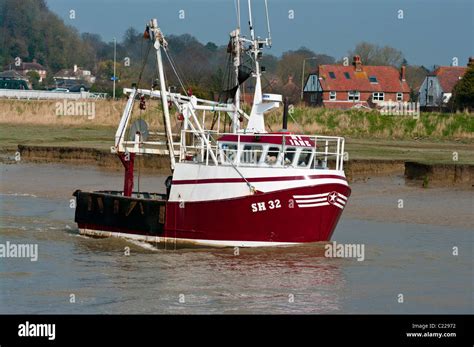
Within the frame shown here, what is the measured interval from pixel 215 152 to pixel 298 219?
340cm

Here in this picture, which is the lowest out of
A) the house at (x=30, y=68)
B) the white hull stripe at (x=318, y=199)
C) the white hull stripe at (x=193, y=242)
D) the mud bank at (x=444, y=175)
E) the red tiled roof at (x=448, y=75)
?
the white hull stripe at (x=193, y=242)

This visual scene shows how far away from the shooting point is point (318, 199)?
93.0ft

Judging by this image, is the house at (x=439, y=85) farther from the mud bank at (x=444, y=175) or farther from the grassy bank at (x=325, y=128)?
the mud bank at (x=444, y=175)

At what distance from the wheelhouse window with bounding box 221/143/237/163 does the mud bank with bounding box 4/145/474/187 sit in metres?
17.2

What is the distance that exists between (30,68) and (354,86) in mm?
59014

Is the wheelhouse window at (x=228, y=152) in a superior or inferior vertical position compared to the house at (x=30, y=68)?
inferior

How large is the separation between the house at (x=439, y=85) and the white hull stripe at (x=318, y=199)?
85.5 metres

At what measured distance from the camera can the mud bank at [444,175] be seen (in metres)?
46.2

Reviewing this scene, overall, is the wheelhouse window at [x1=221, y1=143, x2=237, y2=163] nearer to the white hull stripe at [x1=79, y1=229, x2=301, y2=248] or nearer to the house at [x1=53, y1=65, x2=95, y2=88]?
the white hull stripe at [x1=79, y1=229, x2=301, y2=248]

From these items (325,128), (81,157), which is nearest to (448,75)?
(325,128)

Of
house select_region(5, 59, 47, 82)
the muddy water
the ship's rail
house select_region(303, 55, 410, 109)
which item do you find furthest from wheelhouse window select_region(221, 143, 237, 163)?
house select_region(5, 59, 47, 82)

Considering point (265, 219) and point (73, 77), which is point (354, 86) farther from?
point (265, 219)

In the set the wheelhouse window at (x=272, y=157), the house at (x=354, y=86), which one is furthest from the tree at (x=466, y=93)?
the wheelhouse window at (x=272, y=157)

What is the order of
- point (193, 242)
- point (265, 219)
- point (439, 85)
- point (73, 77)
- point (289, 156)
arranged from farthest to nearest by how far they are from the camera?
1. point (73, 77)
2. point (439, 85)
3. point (289, 156)
4. point (193, 242)
5. point (265, 219)
